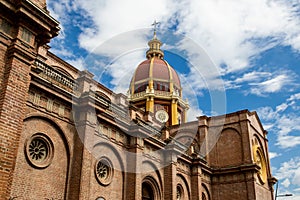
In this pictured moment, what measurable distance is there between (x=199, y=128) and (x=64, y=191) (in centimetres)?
2362

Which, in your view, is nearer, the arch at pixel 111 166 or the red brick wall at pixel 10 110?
the red brick wall at pixel 10 110

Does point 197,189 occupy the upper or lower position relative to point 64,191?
upper

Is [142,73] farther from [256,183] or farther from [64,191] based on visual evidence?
[64,191]

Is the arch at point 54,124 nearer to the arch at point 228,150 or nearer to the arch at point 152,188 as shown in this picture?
the arch at point 152,188

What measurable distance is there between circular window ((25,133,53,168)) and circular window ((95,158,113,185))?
3542 millimetres

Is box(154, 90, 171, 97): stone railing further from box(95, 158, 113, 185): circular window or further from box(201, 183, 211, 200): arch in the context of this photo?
box(95, 158, 113, 185): circular window

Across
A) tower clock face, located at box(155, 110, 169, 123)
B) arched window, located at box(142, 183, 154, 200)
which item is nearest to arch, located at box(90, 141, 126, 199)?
arched window, located at box(142, 183, 154, 200)

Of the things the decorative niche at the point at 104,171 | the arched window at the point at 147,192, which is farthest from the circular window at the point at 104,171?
the arched window at the point at 147,192

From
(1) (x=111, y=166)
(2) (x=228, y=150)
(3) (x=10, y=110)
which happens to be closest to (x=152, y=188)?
(1) (x=111, y=166)

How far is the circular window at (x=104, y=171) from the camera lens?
19539mm

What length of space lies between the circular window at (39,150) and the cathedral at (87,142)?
48 mm

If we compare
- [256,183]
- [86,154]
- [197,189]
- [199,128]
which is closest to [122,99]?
[199,128]

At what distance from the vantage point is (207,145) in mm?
37500

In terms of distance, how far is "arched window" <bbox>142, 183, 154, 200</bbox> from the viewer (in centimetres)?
2394
